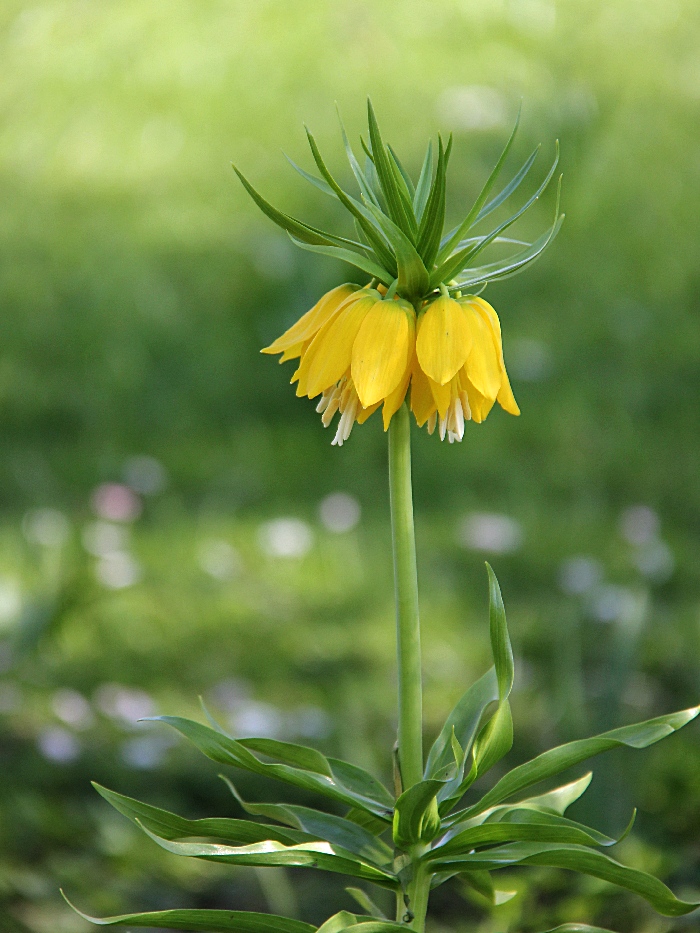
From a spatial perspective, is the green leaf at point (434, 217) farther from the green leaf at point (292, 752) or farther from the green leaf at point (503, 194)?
the green leaf at point (292, 752)

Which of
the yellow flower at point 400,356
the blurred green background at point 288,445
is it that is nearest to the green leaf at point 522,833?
the yellow flower at point 400,356

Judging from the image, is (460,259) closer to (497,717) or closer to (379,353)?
(379,353)

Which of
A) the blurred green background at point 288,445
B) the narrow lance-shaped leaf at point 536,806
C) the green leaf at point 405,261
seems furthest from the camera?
the blurred green background at point 288,445

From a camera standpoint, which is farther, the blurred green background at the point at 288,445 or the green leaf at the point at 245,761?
the blurred green background at the point at 288,445

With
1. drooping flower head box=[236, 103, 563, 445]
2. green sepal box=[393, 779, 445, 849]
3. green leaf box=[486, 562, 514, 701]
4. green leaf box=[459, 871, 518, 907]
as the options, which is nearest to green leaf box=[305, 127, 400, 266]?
drooping flower head box=[236, 103, 563, 445]

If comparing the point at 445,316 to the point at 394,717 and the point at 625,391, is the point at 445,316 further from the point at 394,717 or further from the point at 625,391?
the point at 625,391

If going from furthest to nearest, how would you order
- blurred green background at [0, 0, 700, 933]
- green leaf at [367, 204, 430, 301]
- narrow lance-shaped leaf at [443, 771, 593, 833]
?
blurred green background at [0, 0, 700, 933] < narrow lance-shaped leaf at [443, 771, 593, 833] < green leaf at [367, 204, 430, 301]

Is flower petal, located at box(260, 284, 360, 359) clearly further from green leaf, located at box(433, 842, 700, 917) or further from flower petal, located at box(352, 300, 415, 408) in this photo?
green leaf, located at box(433, 842, 700, 917)

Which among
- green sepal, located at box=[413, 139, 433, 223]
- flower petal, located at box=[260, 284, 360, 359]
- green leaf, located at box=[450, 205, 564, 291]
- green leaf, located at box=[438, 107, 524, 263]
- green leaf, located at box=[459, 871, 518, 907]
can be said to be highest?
green sepal, located at box=[413, 139, 433, 223]
